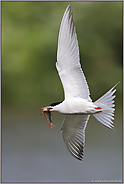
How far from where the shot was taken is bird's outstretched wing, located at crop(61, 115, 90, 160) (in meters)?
2.49

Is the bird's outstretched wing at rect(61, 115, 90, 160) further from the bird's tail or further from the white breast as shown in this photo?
the white breast

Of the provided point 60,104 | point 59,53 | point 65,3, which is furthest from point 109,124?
point 65,3

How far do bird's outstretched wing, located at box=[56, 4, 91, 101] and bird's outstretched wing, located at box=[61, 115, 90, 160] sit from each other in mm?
398

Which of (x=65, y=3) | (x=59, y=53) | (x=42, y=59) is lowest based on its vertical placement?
(x=59, y=53)

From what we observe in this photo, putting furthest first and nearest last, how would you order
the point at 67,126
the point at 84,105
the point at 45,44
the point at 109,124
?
the point at 45,44 < the point at 67,126 < the point at 109,124 < the point at 84,105

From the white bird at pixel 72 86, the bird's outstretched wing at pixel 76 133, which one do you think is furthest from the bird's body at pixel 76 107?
the bird's outstretched wing at pixel 76 133

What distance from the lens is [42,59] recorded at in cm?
572

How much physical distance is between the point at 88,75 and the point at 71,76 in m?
3.64

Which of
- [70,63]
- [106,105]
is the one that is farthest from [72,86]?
[106,105]

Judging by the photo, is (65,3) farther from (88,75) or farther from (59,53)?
(59,53)

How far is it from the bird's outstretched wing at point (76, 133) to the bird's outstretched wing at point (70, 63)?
0.40 m

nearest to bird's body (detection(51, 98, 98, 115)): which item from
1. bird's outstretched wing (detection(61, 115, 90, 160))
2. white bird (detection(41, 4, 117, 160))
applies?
white bird (detection(41, 4, 117, 160))

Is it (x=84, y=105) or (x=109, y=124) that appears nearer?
(x=84, y=105)

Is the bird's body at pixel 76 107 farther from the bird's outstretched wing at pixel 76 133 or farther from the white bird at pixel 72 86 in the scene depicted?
the bird's outstretched wing at pixel 76 133
